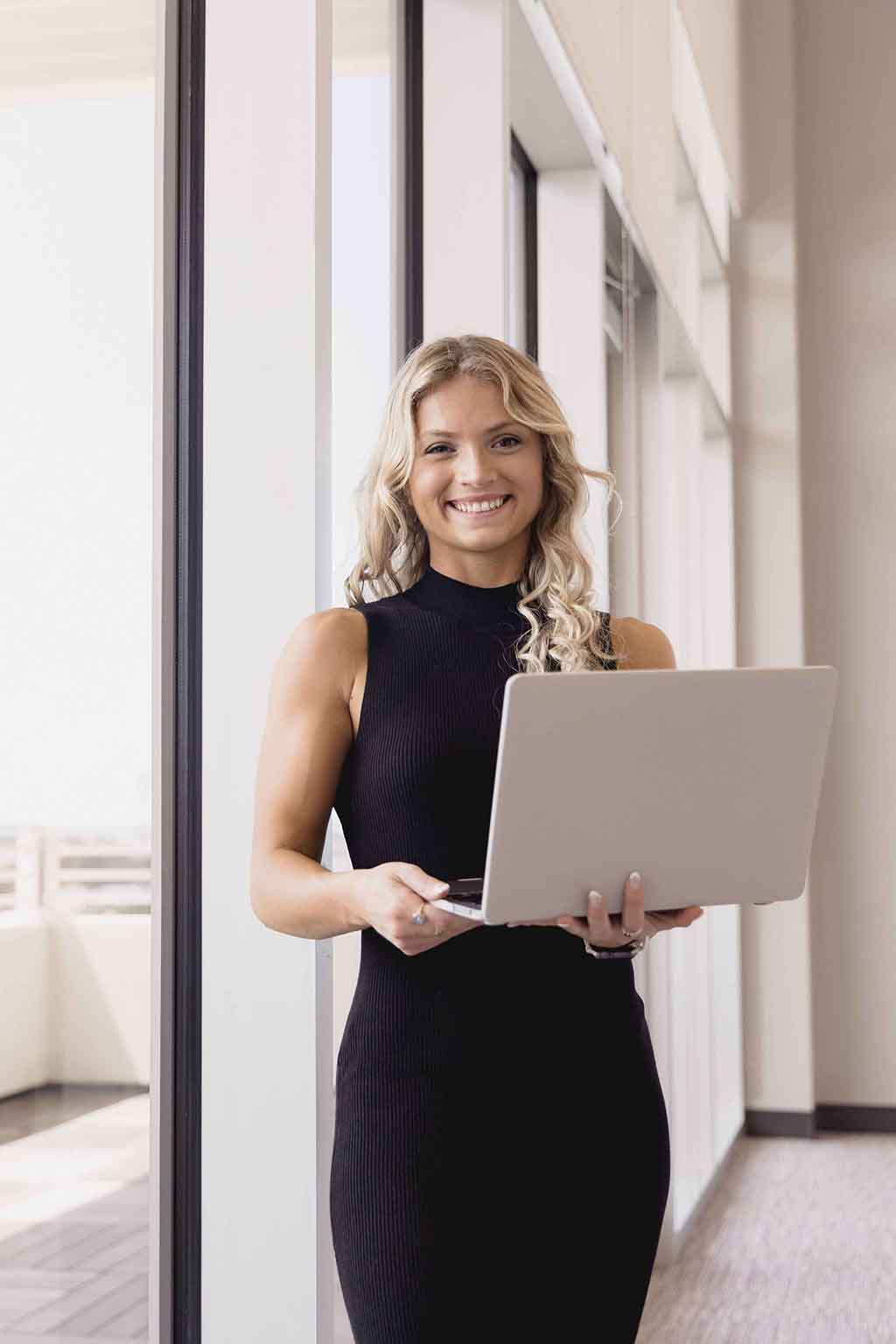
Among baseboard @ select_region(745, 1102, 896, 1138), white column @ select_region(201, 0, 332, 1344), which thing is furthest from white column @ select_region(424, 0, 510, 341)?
baseboard @ select_region(745, 1102, 896, 1138)

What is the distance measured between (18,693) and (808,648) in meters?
4.29

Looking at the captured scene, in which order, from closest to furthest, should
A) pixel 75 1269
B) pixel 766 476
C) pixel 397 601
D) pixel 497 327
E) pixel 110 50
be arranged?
pixel 397 601, pixel 75 1269, pixel 110 50, pixel 497 327, pixel 766 476

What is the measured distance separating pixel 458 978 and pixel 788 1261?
104 inches

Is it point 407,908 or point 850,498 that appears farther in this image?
point 850,498

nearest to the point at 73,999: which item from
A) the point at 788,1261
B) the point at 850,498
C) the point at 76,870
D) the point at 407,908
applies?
the point at 76,870

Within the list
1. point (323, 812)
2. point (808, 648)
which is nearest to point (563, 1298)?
point (323, 812)

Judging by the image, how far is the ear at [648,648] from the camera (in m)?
1.50

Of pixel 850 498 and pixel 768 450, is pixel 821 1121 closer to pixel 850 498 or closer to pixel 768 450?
pixel 850 498

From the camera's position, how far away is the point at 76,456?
1558 mm

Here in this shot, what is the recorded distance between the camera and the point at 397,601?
1434 millimetres

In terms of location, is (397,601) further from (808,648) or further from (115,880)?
(808,648)

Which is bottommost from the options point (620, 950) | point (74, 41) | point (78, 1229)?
point (78, 1229)

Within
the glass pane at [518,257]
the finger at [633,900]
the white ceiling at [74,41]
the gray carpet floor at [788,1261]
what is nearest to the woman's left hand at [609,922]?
the finger at [633,900]

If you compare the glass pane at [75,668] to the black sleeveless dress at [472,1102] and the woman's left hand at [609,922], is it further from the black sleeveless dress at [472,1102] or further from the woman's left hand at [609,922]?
the woman's left hand at [609,922]
